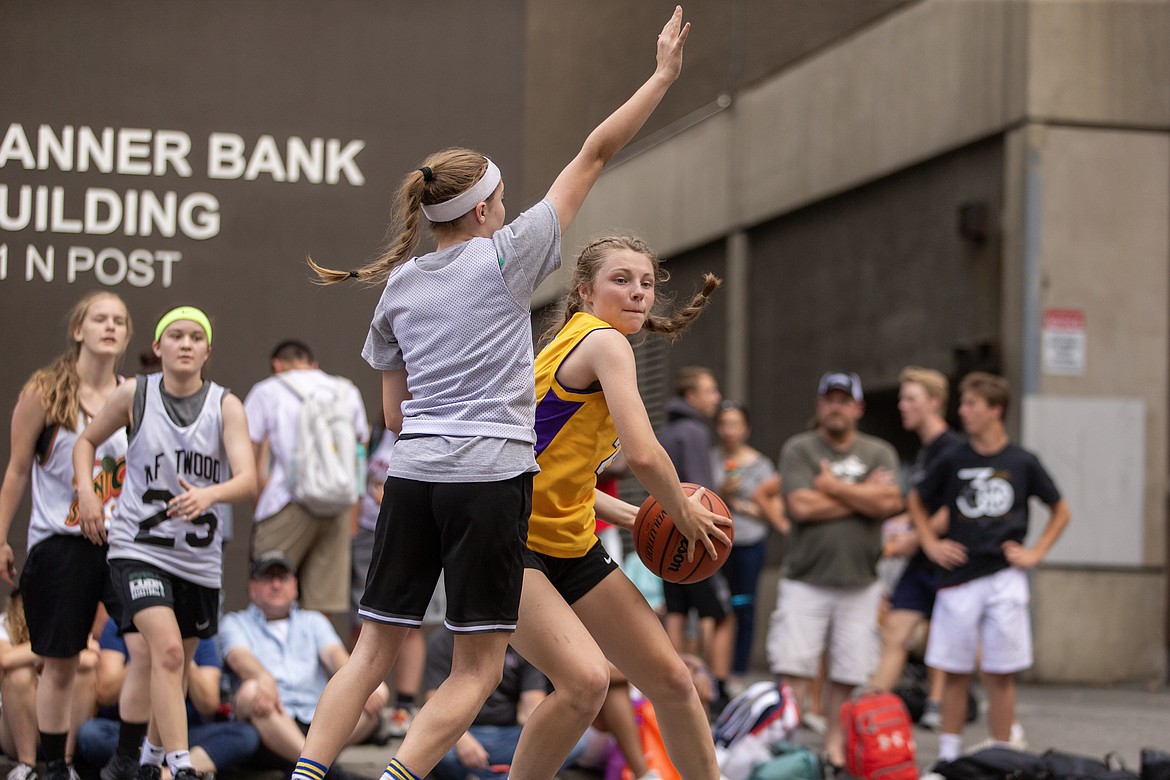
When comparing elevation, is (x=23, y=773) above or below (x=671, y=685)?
below

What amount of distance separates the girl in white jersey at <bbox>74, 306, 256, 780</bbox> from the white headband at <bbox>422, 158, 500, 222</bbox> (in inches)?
76.6

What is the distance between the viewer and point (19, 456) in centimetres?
657

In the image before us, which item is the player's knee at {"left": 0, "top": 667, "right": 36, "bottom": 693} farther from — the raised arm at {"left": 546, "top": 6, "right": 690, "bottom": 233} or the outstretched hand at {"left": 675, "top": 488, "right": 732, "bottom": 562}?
the raised arm at {"left": 546, "top": 6, "right": 690, "bottom": 233}

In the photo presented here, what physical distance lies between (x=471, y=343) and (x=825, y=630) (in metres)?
4.65

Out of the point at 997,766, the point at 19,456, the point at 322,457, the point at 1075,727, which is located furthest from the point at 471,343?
the point at 1075,727

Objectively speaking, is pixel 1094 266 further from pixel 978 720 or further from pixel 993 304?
pixel 978 720

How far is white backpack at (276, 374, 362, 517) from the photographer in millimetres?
8594

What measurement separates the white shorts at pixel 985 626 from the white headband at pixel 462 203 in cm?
441

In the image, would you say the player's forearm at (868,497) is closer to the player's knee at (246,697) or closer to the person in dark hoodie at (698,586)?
the person in dark hoodie at (698,586)

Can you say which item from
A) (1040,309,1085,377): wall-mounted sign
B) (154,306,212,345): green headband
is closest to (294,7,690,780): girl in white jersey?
(154,306,212,345): green headband

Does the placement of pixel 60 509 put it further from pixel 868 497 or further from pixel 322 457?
pixel 868 497

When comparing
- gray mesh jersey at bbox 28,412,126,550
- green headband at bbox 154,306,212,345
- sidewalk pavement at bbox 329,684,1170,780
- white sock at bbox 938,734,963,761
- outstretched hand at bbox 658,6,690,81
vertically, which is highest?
outstretched hand at bbox 658,6,690,81

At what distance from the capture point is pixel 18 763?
22.5 ft

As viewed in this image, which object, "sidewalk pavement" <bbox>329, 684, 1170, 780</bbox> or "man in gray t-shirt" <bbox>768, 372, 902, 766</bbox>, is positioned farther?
"man in gray t-shirt" <bbox>768, 372, 902, 766</bbox>
